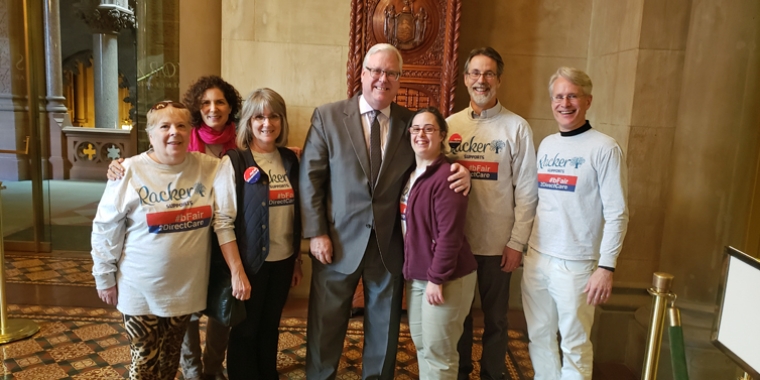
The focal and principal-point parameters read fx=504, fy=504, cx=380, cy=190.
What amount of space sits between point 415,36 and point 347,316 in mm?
2064

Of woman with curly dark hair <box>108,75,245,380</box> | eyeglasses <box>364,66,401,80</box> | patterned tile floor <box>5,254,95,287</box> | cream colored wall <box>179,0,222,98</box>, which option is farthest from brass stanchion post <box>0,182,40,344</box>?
eyeglasses <box>364,66,401,80</box>

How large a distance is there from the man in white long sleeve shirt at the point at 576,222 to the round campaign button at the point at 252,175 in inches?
50.8

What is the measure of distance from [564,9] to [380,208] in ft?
8.25

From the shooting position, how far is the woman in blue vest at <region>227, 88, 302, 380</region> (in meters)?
2.23

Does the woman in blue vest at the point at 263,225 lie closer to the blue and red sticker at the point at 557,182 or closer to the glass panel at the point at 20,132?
the blue and red sticker at the point at 557,182

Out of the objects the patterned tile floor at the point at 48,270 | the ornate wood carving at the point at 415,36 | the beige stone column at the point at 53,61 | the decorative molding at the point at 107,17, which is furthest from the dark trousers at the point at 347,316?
the decorative molding at the point at 107,17

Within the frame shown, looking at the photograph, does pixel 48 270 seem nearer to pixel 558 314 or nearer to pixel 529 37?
pixel 558 314

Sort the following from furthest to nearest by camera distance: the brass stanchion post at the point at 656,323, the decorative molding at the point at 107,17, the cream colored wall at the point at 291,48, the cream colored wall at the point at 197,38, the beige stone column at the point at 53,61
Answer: the decorative molding at the point at 107,17
the beige stone column at the point at 53,61
the cream colored wall at the point at 197,38
the cream colored wall at the point at 291,48
the brass stanchion post at the point at 656,323

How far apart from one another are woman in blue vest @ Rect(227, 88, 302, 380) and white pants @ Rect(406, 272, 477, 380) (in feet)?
2.07

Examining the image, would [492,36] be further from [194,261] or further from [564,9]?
[194,261]

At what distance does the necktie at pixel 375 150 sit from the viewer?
7.53 feet

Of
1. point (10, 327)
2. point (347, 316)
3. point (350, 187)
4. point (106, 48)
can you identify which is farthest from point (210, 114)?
point (106, 48)

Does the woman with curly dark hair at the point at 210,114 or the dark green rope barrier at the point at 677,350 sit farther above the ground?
the woman with curly dark hair at the point at 210,114

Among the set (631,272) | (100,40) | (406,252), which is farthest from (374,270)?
(100,40)
